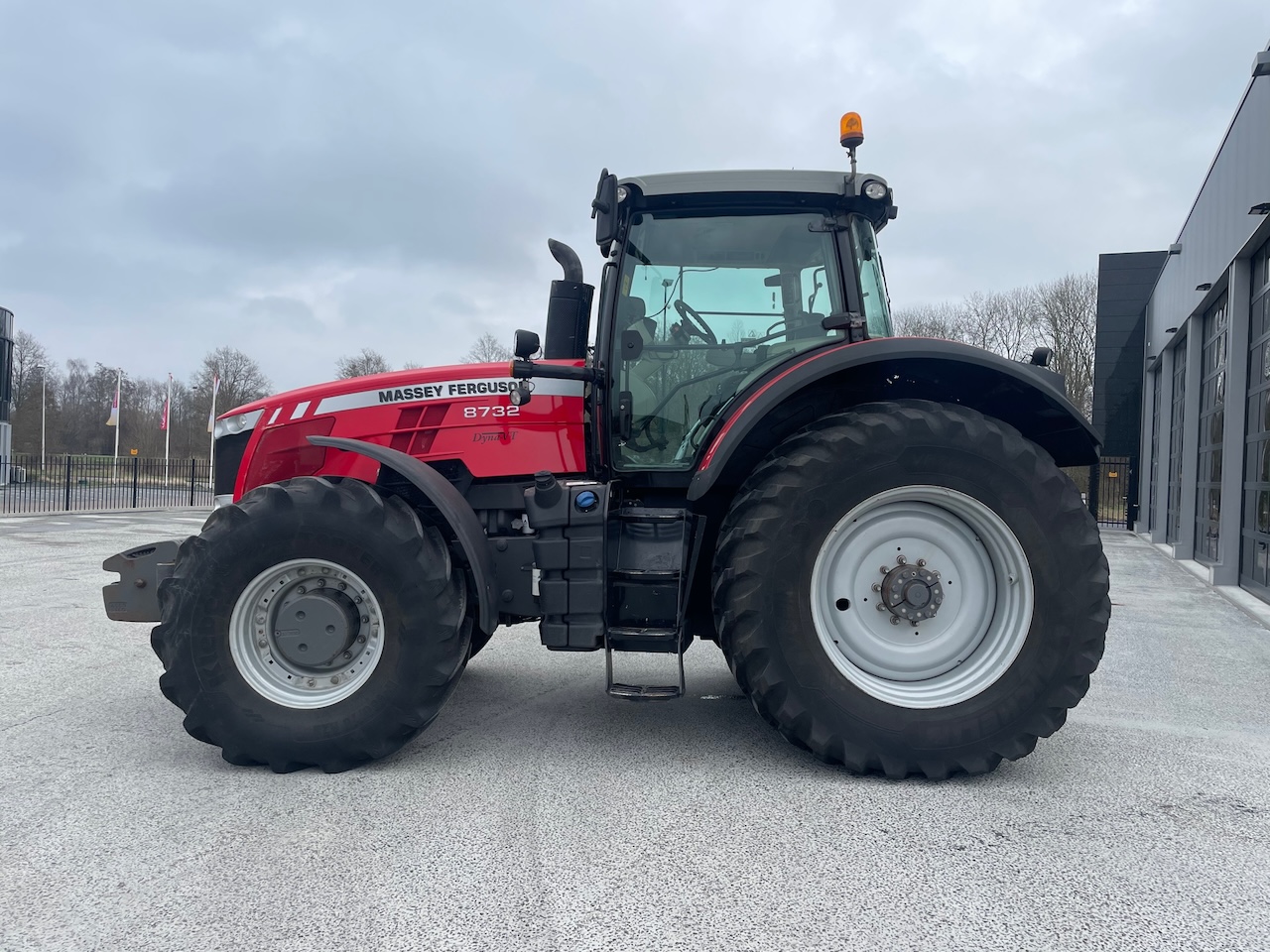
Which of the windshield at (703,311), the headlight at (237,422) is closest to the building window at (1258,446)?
the windshield at (703,311)

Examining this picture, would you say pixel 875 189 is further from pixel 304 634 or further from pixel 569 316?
pixel 304 634

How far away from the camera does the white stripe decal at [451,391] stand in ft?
11.5

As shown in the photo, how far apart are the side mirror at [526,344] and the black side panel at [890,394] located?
2.55 feet

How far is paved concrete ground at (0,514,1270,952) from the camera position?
6.53 ft

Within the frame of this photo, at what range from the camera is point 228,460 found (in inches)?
152

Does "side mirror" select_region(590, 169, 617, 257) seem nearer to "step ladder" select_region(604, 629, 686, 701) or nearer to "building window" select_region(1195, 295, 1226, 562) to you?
"step ladder" select_region(604, 629, 686, 701)

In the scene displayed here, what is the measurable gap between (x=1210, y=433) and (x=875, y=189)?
9890 mm

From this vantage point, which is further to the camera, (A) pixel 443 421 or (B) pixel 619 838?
(A) pixel 443 421

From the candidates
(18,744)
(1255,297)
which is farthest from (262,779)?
(1255,297)

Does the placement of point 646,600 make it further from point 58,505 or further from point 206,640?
point 58,505

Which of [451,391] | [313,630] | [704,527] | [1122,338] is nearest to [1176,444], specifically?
[1122,338]

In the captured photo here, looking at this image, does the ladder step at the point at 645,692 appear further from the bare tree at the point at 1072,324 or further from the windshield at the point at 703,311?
the bare tree at the point at 1072,324

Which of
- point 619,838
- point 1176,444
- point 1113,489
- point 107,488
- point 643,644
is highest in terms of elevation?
point 1176,444

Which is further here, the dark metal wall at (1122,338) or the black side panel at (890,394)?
the dark metal wall at (1122,338)
